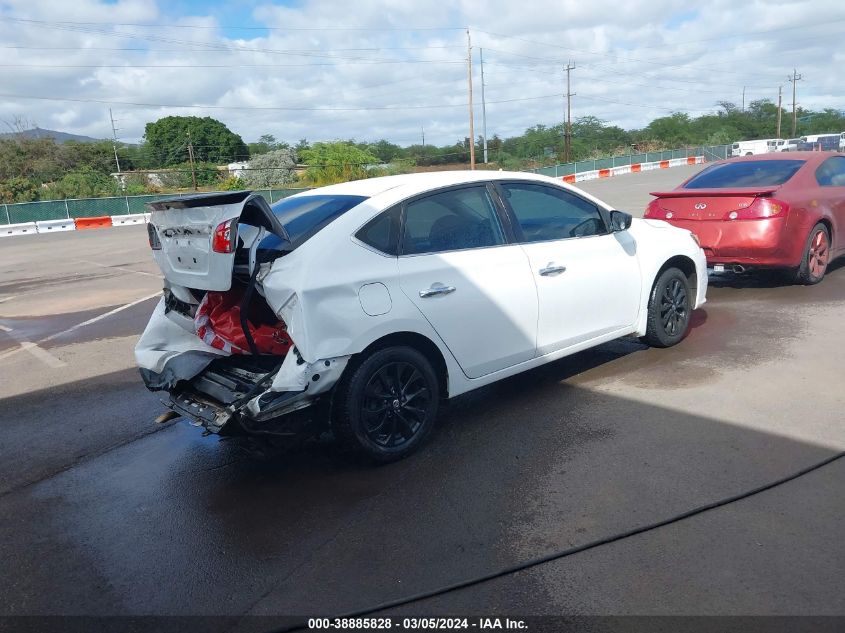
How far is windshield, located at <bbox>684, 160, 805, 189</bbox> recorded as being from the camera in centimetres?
834

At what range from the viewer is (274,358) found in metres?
4.49

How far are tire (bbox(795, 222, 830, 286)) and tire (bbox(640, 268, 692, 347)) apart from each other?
2716mm

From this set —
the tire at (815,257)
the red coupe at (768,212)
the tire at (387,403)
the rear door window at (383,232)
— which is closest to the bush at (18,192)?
the red coupe at (768,212)

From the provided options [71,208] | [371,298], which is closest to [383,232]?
[371,298]

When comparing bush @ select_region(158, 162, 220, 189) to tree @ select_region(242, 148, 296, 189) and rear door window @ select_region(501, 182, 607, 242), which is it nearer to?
tree @ select_region(242, 148, 296, 189)

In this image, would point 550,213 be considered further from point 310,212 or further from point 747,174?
point 747,174

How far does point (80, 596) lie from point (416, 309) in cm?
228

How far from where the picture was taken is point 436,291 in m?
4.36

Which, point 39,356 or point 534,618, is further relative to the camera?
point 39,356

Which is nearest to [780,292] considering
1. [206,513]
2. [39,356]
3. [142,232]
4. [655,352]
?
[655,352]

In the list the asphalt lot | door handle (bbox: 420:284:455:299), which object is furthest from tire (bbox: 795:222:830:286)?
door handle (bbox: 420:284:455:299)

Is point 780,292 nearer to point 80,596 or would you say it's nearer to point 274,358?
point 274,358

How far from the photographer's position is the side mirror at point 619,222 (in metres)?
5.58

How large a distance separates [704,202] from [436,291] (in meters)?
5.04
